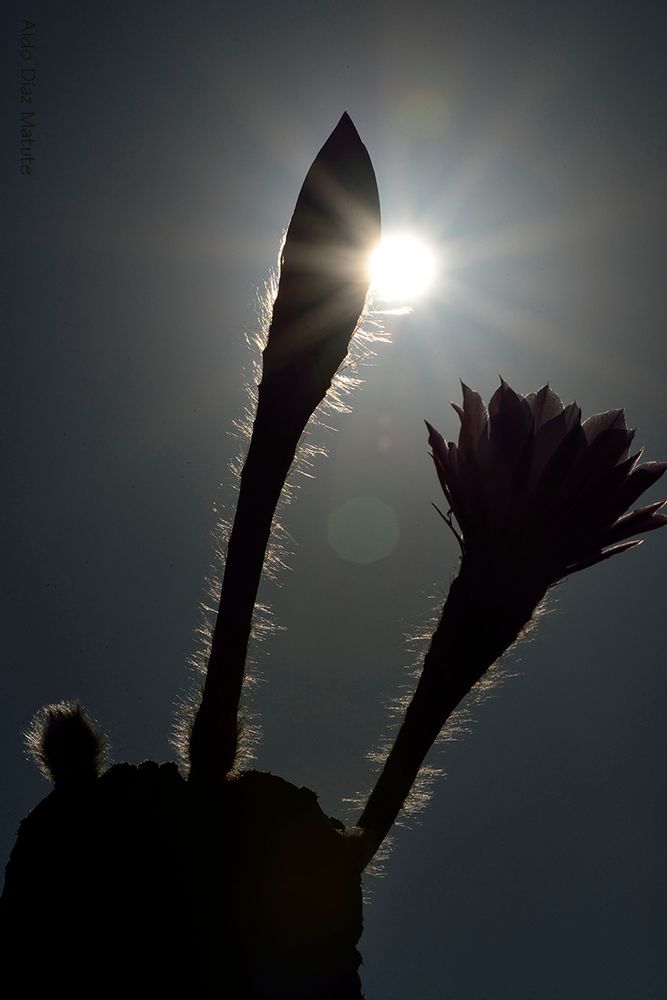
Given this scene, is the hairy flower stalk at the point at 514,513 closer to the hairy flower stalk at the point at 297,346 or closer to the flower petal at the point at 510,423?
the flower petal at the point at 510,423

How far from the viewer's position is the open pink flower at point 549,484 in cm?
204

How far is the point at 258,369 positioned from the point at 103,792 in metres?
1.28

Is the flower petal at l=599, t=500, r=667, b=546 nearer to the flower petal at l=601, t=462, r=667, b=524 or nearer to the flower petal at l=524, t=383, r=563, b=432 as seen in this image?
the flower petal at l=601, t=462, r=667, b=524

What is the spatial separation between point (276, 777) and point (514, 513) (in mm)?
995

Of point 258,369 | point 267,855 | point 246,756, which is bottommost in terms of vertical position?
point 267,855

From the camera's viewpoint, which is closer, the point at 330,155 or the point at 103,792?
the point at 330,155

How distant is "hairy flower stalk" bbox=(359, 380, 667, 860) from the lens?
80.3 inches

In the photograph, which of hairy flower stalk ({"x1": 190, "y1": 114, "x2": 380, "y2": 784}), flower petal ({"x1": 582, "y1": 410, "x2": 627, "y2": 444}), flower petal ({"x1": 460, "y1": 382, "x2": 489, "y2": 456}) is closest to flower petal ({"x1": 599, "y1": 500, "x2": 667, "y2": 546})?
flower petal ({"x1": 582, "y1": 410, "x2": 627, "y2": 444})

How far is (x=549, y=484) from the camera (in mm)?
2021

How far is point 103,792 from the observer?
2139mm

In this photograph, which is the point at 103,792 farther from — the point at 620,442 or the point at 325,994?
the point at 620,442

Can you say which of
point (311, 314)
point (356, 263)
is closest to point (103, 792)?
point (311, 314)

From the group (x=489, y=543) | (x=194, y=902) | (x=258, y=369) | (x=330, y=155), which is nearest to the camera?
(x=330, y=155)

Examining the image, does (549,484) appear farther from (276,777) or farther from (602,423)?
(276,777)
